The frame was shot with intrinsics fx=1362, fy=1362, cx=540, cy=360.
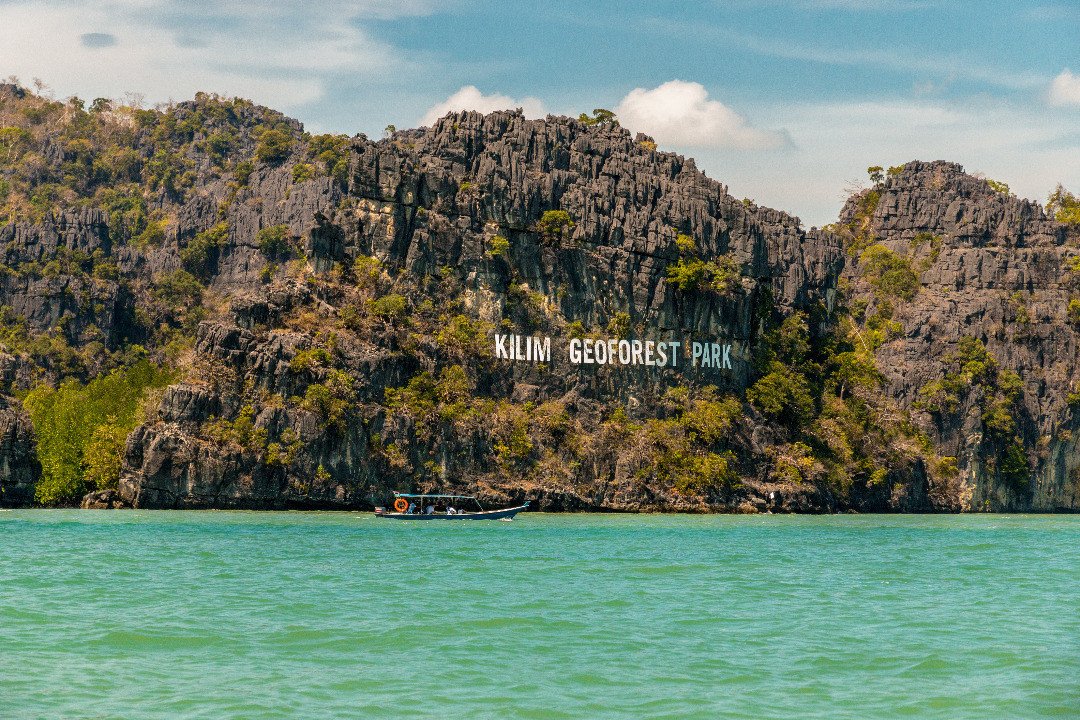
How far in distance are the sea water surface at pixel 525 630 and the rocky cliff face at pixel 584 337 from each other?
105ft

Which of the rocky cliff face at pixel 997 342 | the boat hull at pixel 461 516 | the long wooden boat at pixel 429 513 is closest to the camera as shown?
the boat hull at pixel 461 516

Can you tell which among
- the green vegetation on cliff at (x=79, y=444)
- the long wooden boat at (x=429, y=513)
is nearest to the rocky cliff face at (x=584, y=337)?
the green vegetation on cliff at (x=79, y=444)

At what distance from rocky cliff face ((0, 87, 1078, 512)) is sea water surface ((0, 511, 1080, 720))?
3202 centimetres

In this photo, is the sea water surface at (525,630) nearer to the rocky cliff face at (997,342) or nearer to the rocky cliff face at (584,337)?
the rocky cliff face at (584,337)

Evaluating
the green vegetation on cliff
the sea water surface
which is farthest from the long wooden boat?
the sea water surface

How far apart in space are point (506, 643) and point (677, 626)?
4764 mm

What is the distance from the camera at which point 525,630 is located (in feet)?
103

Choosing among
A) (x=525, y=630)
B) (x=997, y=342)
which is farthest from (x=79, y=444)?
(x=997, y=342)

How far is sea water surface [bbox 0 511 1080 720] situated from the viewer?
23734 mm

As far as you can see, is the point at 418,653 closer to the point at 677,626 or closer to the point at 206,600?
the point at 677,626

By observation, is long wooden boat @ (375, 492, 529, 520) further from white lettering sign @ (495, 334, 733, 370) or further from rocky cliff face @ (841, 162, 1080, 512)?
rocky cliff face @ (841, 162, 1080, 512)

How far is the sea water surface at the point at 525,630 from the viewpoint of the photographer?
Result: 23.7 m

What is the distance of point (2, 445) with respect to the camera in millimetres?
85562

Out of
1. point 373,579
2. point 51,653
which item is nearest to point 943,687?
point 51,653
